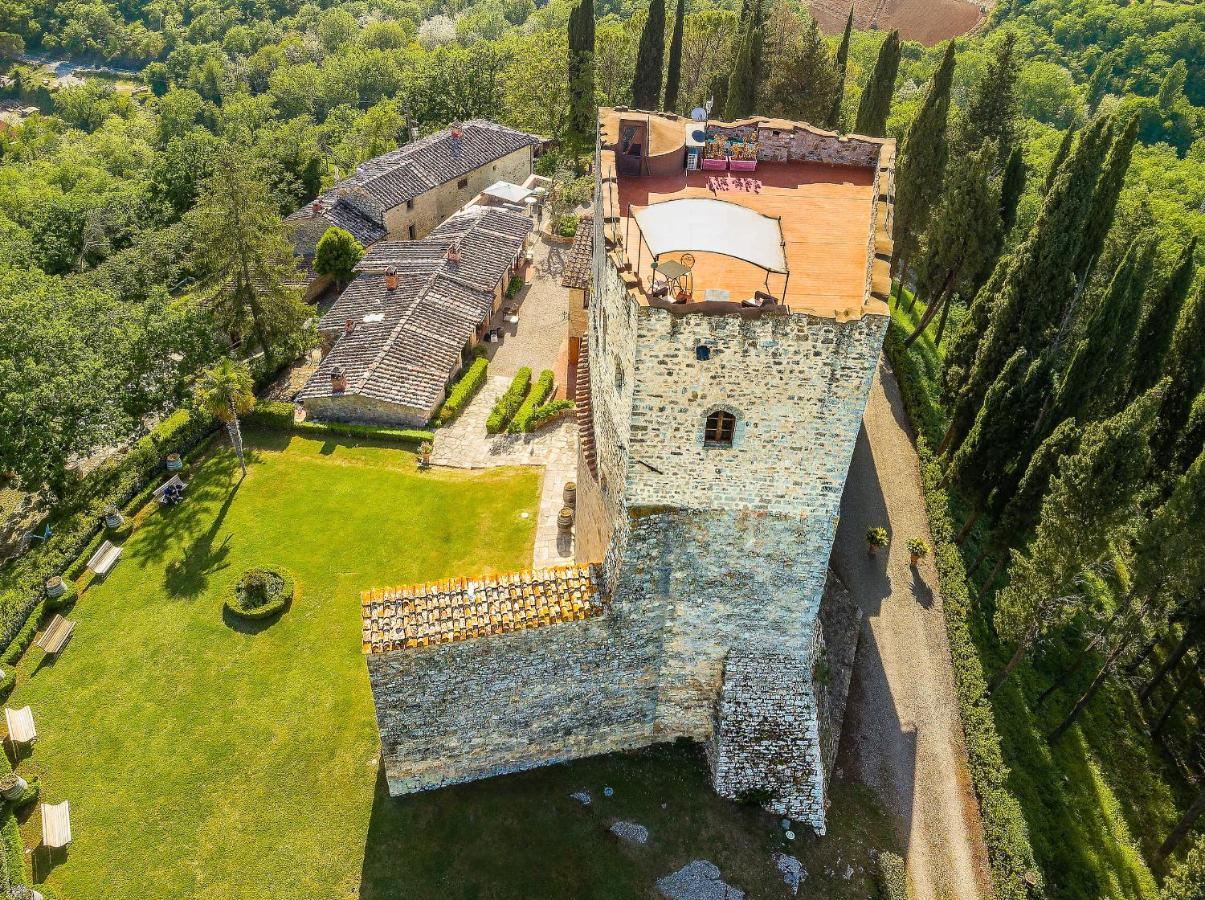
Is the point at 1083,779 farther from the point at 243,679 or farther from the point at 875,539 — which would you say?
the point at 243,679

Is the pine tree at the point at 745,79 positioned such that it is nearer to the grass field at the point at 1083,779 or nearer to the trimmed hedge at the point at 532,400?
the trimmed hedge at the point at 532,400

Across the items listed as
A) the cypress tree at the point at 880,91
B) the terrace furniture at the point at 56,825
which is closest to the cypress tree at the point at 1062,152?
the cypress tree at the point at 880,91

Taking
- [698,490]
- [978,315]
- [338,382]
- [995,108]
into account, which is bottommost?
[338,382]

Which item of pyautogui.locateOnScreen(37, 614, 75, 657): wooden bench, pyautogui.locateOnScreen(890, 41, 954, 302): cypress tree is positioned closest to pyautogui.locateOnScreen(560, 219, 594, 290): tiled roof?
pyautogui.locateOnScreen(890, 41, 954, 302): cypress tree

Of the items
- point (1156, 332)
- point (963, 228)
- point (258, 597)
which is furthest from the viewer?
point (963, 228)

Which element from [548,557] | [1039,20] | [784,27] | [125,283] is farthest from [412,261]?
[1039,20]

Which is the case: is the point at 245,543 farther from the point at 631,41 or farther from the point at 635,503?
the point at 631,41

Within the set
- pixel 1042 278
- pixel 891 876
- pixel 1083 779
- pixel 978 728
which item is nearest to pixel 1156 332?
pixel 1042 278
